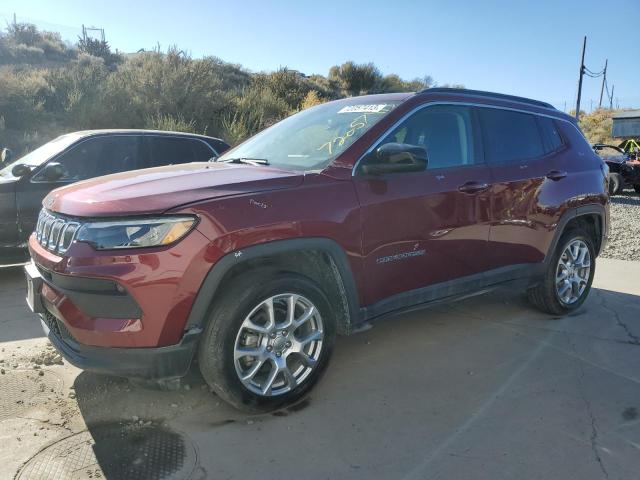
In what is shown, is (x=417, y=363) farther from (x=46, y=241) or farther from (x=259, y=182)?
(x=46, y=241)

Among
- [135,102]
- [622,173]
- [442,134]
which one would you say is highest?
[135,102]

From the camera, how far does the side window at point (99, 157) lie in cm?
592

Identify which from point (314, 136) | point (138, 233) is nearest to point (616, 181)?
point (314, 136)

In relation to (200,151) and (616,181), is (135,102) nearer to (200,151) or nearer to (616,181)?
(200,151)

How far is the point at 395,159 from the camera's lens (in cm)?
329

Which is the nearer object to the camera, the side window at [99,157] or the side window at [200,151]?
the side window at [99,157]

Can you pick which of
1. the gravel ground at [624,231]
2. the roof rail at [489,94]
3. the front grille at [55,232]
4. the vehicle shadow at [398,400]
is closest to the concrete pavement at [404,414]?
the vehicle shadow at [398,400]

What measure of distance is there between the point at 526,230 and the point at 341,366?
1.95 metres

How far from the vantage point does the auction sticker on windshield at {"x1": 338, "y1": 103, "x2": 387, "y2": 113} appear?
3756 millimetres

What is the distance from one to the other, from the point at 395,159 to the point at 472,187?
93 cm

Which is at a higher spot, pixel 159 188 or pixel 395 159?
pixel 395 159

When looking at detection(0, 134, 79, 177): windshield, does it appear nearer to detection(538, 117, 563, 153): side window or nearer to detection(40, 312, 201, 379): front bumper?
detection(40, 312, 201, 379): front bumper

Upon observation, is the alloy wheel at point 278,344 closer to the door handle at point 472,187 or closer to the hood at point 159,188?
the hood at point 159,188

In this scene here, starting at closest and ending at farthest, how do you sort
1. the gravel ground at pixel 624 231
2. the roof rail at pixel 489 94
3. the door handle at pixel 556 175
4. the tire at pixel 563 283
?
the roof rail at pixel 489 94, the door handle at pixel 556 175, the tire at pixel 563 283, the gravel ground at pixel 624 231
